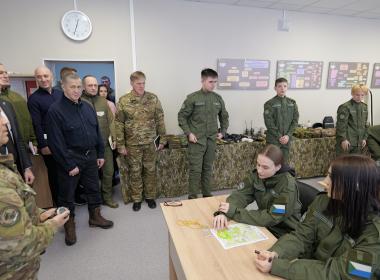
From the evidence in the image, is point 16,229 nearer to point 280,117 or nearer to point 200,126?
point 200,126

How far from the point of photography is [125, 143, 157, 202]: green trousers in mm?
2926

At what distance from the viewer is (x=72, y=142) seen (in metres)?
2.21

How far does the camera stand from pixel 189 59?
12.1ft

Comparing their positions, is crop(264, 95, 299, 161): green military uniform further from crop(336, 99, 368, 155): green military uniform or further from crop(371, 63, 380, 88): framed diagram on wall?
crop(371, 63, 380, 88): framed diagram on wall

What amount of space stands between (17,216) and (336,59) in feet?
16.4

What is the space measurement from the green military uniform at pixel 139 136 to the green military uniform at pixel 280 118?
147 cm

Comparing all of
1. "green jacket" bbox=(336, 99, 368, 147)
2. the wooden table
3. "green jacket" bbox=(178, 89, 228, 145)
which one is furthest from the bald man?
"green jacket" bbox=(336, 99, 368, 147)

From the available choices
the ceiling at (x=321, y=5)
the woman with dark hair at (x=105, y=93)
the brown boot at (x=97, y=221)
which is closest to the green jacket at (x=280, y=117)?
the ceiling at (x=321, y=5)

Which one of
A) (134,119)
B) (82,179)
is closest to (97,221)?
(82,179)

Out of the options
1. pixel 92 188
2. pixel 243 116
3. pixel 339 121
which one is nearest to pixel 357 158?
pixel 92 188

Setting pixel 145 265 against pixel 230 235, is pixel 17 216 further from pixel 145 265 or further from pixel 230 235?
pixel 145 265

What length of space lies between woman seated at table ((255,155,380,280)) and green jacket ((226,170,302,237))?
0.26 m

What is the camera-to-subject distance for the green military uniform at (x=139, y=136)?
2.84 metres

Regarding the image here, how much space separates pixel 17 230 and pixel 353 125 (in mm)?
3871
